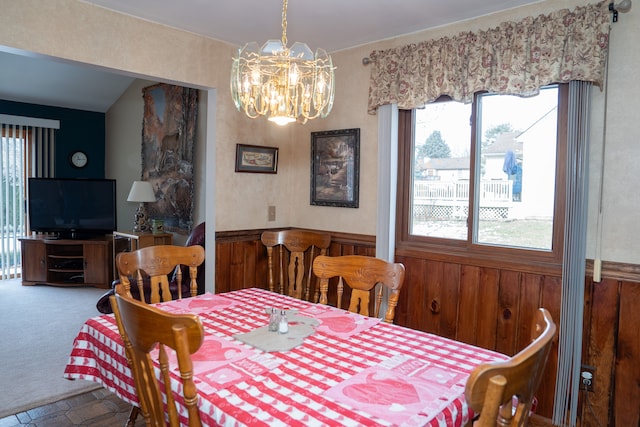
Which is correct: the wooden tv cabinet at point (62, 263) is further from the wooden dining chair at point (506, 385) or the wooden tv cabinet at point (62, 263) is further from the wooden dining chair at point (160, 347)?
the wooden dining chair at point (506, 385)

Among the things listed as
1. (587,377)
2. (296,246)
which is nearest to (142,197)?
(296,246)

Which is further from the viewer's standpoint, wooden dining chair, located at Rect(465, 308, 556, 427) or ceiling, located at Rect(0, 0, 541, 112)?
ceiling, located at Rect(0, 0, 541, 112)

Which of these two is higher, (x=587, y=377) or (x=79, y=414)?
(x=587, y=377)

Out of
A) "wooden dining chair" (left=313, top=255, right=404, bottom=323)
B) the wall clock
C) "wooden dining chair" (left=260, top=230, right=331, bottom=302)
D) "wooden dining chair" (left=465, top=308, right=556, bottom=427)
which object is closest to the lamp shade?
the wall clock

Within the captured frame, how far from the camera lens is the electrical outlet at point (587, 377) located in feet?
8.01

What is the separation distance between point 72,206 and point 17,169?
102 cm

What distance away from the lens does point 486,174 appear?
289cm

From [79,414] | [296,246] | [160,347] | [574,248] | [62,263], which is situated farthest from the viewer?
[62,263]

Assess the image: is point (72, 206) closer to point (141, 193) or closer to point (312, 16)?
point (141, 193)

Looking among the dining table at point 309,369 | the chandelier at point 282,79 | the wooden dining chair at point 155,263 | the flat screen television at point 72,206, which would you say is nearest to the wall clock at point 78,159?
the flat screen television at point 72,206

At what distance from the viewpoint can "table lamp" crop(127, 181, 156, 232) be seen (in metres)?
5.28

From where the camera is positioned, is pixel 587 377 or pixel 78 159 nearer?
pixel 587 377

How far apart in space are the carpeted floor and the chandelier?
236 cm

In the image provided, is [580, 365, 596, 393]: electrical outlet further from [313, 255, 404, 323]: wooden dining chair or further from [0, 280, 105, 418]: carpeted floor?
[0, 280, 105, 418]: carpeted floor
